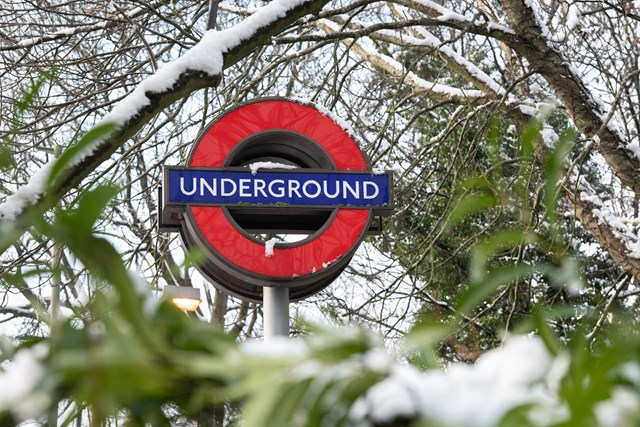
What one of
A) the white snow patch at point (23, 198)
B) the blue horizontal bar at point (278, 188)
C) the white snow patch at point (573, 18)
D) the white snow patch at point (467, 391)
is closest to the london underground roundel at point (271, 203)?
the blue horizontal bar at point (278, 188)

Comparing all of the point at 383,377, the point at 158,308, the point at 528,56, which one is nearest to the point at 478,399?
the point at 383,377

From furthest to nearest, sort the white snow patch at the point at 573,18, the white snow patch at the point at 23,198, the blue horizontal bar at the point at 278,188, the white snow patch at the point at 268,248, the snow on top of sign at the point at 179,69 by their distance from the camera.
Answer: the white snow patch at the point at 573,18
the white snow patch at the point at 268,248
the blue horizontal bar at the point at 278,188
the snow on top of sign at the point at 179,69
the white snow patch at the point at 23,198

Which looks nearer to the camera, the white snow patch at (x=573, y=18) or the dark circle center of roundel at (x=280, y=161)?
the dark circle center of roundel at (x=280, y=161)

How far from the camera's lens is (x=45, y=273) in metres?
0.55

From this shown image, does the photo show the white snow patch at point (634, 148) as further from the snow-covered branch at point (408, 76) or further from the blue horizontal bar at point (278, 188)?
the blue horizontal bar at point (278, 188)

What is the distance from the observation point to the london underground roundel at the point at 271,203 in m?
5.38

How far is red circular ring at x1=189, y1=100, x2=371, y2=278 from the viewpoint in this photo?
17.8ft

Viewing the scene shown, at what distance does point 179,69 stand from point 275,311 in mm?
1927

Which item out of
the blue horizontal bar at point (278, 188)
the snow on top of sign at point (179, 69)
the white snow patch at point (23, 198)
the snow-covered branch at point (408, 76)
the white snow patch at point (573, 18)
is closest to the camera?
the white snow patch at point (23, 198)

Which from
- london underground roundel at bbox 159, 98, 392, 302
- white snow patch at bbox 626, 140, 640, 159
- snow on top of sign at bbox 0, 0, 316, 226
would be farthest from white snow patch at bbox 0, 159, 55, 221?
white snow patch at bbox 626, 140, 640, 159

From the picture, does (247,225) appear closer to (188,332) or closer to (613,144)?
(613,144)

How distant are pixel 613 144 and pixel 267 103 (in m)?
2.51

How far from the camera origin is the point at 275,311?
214 inches

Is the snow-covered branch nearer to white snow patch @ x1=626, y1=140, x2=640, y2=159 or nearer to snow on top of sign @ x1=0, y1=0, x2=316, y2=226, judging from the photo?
white snow patch @ x1=626, y1=140, x2=640, y2=159
